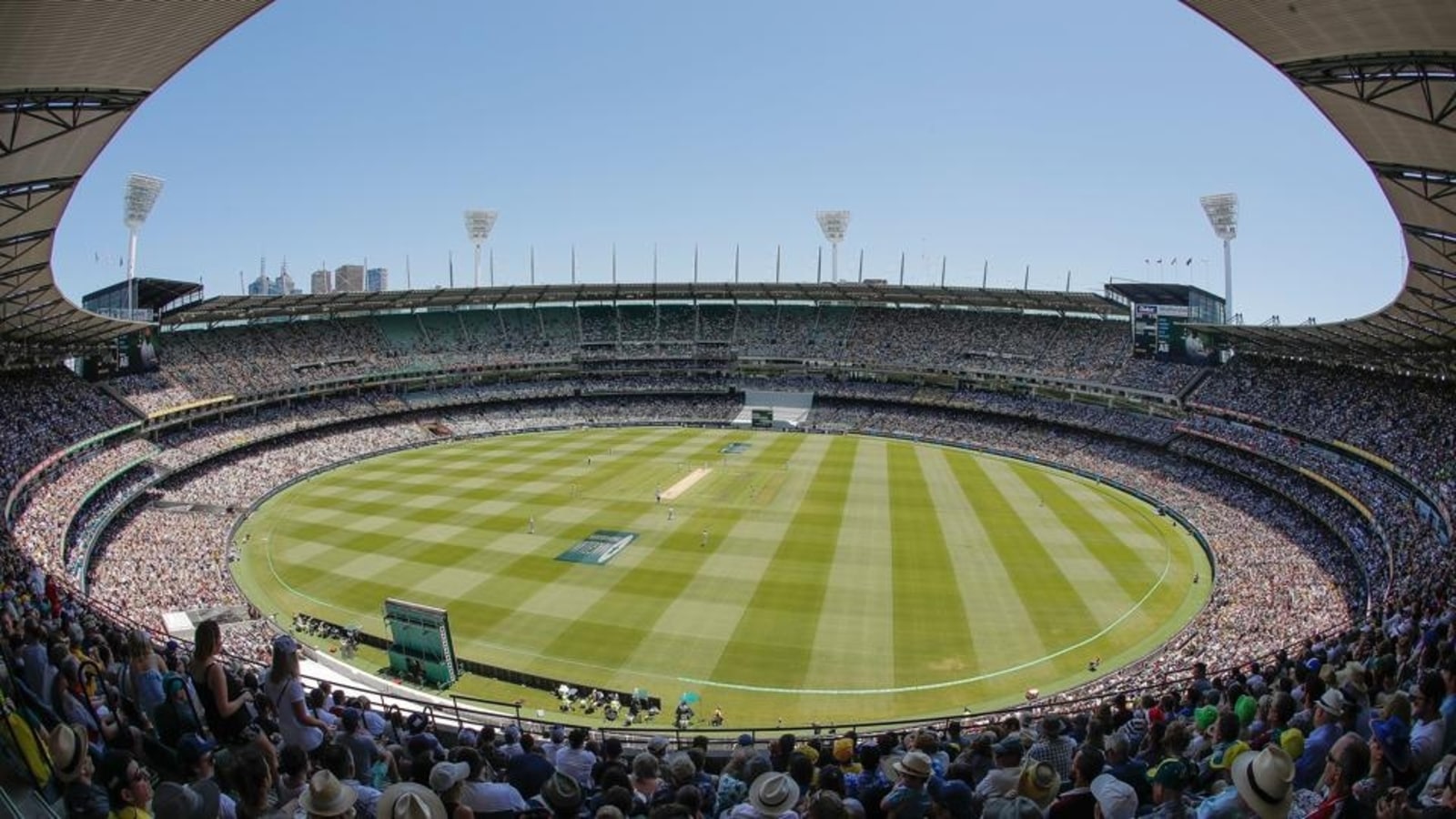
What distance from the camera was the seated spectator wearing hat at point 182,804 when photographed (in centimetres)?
483

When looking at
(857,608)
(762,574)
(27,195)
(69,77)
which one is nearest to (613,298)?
(762,574)

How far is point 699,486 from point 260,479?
28.2 metres

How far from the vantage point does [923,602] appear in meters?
31.8

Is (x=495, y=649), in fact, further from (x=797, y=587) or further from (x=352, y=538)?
(x=352, y=538)

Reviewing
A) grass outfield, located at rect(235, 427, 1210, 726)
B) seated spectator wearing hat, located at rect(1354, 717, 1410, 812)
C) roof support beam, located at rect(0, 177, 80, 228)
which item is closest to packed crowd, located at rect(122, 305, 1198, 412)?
grass outfield, located at rect(235, 427, 1210, 726)

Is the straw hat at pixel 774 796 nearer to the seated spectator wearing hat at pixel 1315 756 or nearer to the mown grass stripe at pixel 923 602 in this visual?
the seated spectator wearing hat at pixel 1315 756

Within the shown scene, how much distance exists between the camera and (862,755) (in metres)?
7.38

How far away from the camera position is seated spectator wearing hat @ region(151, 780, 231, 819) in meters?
4.83

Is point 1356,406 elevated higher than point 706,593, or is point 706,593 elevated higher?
point 1356,406

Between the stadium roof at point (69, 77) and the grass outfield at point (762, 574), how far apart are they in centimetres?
1679

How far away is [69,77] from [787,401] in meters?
64.6

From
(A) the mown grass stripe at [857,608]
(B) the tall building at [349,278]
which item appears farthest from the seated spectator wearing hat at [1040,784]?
(B) the tall building at [349,278]

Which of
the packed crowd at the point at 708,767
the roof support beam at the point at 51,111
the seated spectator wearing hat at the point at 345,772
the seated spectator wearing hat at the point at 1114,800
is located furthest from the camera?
the roof support beam at the point at 51,111

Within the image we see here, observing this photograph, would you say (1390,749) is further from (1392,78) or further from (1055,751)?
(1392,78)
